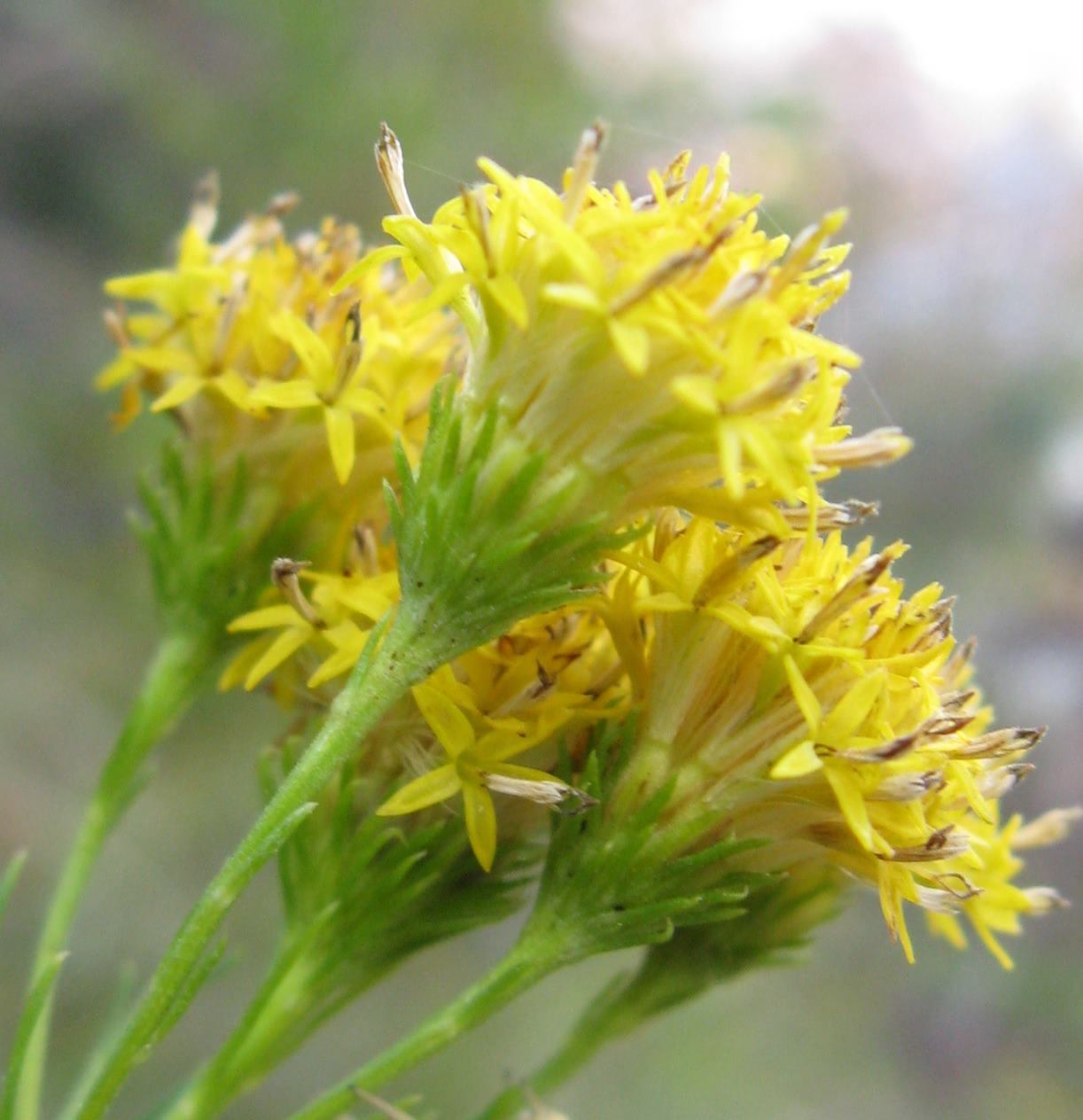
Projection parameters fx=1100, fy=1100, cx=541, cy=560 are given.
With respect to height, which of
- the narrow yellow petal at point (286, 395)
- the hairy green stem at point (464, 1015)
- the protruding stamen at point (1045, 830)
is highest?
the narrow yellow petal at point (286, 395)

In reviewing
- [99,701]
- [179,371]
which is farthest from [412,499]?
[99,701]

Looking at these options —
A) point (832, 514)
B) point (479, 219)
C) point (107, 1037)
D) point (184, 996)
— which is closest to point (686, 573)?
point (832, 514)

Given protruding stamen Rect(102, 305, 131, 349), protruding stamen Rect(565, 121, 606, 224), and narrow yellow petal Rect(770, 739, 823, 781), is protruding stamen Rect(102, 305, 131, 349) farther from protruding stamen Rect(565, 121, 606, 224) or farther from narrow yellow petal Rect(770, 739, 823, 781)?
narrow yellow petal Rect(770, 739, 823, 781)

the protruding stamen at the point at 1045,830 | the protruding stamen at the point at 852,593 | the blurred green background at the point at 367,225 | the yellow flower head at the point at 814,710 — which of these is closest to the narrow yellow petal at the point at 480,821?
the yellow flower head at the point at 814,710

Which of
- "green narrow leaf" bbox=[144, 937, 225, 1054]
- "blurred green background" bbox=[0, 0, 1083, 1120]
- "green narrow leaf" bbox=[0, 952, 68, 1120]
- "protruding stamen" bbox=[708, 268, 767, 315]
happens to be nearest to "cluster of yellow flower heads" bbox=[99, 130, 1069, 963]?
"protruding stamen" bbox=[708, 268, 767, 315]

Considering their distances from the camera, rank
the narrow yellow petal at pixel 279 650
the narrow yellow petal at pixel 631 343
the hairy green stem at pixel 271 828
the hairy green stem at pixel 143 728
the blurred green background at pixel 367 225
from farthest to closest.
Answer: the blurred green background at pixel 367 225
the hairy green stem at pixel 143 728
the narrow yellow petal at pixel 279 650
the hairy green stem at pixel 271 828
the narrow yellow petal at pixel 631 343

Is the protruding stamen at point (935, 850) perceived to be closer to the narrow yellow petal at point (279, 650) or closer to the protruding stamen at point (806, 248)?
the protruding stamen at point (806, 248)

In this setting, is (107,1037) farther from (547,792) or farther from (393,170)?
(393,170)

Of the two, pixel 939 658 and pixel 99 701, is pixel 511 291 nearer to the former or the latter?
pixel 939 658
